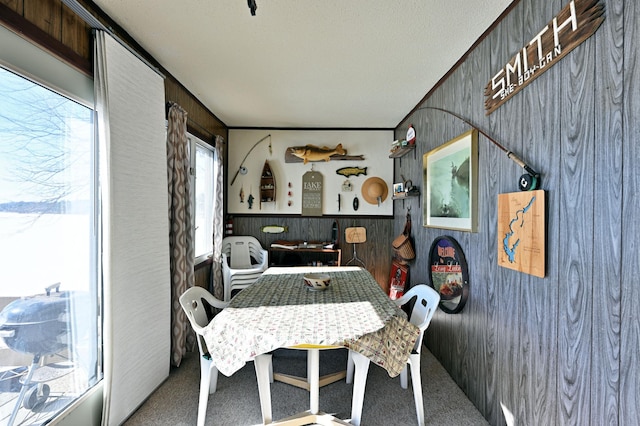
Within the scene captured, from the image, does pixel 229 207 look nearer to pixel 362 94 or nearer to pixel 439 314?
pixel 362 94

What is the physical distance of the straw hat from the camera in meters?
4.36

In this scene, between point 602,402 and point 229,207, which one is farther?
point 229,207

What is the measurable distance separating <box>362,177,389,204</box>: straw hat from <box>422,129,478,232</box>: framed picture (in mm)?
1222

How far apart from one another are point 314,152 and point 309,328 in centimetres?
312

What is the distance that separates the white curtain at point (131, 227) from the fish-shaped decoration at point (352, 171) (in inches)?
102

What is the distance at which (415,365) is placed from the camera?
1.92m

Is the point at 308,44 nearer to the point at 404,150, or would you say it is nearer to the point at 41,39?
the point at 41,39

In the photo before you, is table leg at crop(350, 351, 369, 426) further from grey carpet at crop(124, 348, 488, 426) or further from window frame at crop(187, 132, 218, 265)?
window frame at crop(187, 132, 218, 265)

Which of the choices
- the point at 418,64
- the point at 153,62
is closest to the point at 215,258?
the point at 153,62

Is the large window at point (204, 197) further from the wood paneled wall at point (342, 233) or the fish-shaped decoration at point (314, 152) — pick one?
the fish-shaped decoration at point (314, 152)

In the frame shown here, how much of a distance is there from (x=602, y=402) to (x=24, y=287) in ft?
8.29

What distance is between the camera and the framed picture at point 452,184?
2.16 m

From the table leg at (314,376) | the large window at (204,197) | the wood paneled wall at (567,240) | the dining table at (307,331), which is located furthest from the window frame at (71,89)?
the wood paneled wall at (567,240)

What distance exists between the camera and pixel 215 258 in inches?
148
